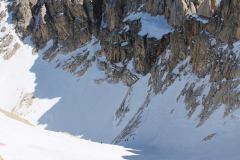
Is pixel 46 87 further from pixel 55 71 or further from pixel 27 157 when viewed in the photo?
pixel 27 157

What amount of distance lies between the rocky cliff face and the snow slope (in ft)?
67.5

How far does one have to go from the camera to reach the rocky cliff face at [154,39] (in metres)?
55.9

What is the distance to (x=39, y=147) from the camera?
29.6 metres

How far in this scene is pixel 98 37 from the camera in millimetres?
85750

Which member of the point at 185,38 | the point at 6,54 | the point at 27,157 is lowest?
the point at 27,157

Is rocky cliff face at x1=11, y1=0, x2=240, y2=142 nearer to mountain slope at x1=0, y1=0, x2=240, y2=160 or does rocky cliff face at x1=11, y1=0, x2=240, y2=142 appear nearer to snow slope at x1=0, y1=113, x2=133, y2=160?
mountain slope at x1=0, y1=0, x2=240, y2=160

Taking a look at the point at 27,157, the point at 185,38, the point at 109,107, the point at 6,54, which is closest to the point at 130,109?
the point at 109,107

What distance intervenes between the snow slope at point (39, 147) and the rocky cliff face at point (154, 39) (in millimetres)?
20567

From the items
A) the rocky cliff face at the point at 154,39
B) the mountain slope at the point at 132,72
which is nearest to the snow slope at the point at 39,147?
the mountain slope at the point at 132,72

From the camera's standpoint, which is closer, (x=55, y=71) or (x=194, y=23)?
(x=194, y=23)

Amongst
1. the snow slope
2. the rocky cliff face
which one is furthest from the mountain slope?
the snow slope

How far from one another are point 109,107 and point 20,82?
68.9 ft

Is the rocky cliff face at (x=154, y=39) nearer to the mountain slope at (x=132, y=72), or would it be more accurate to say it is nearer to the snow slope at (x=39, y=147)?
the mountain slope at (x=132, y=72)

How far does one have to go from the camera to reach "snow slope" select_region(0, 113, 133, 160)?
27359 millimetres
